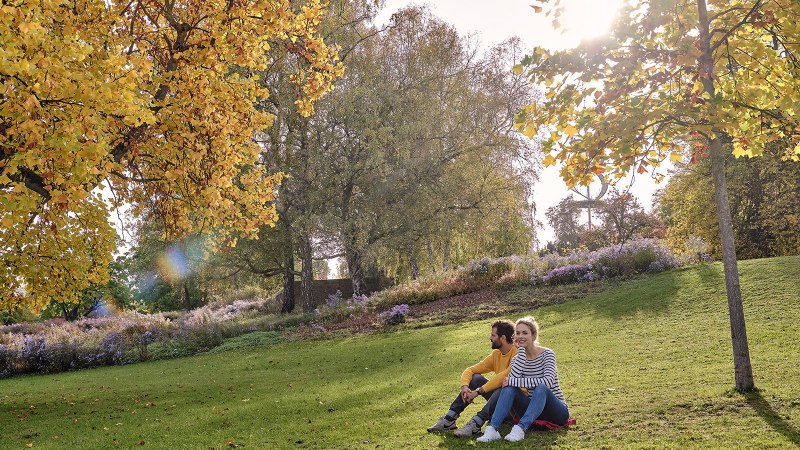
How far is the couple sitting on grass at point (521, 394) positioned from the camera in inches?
248

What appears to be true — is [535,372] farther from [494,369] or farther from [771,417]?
[771,417]

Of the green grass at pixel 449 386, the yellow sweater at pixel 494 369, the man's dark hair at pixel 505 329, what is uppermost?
the man's dark hair at pixel 505 329

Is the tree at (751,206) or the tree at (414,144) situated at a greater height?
the tree at (414,144)

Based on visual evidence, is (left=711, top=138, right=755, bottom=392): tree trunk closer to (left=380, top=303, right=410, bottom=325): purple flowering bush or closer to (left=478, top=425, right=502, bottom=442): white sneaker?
(left=478, top=425, right=502, bottom=442): white sneaker

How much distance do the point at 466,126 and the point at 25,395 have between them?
2137 cm

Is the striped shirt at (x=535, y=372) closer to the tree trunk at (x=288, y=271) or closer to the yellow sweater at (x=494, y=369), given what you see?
the yellow sweater at (x=494, y=369)

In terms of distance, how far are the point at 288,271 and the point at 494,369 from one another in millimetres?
22379

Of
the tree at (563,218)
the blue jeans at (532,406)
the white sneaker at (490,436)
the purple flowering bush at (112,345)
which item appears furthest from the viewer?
the tree at (563,218)

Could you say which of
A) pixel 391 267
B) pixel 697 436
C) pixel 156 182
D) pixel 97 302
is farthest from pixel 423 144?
pixel 97 302

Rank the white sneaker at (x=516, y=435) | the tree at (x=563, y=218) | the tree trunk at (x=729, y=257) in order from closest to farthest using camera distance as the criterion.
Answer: the white sneaker at (x=516, y=435)
the tree trunk at (x=729, y=257)
the tree at (x=563, y=218)

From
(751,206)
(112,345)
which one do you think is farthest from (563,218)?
(112,345)

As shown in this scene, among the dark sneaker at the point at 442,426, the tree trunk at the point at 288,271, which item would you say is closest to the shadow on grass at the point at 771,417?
the dark sneaker at the point at 442,426

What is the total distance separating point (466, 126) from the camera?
28734mm

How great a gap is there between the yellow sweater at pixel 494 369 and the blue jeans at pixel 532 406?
254mm
